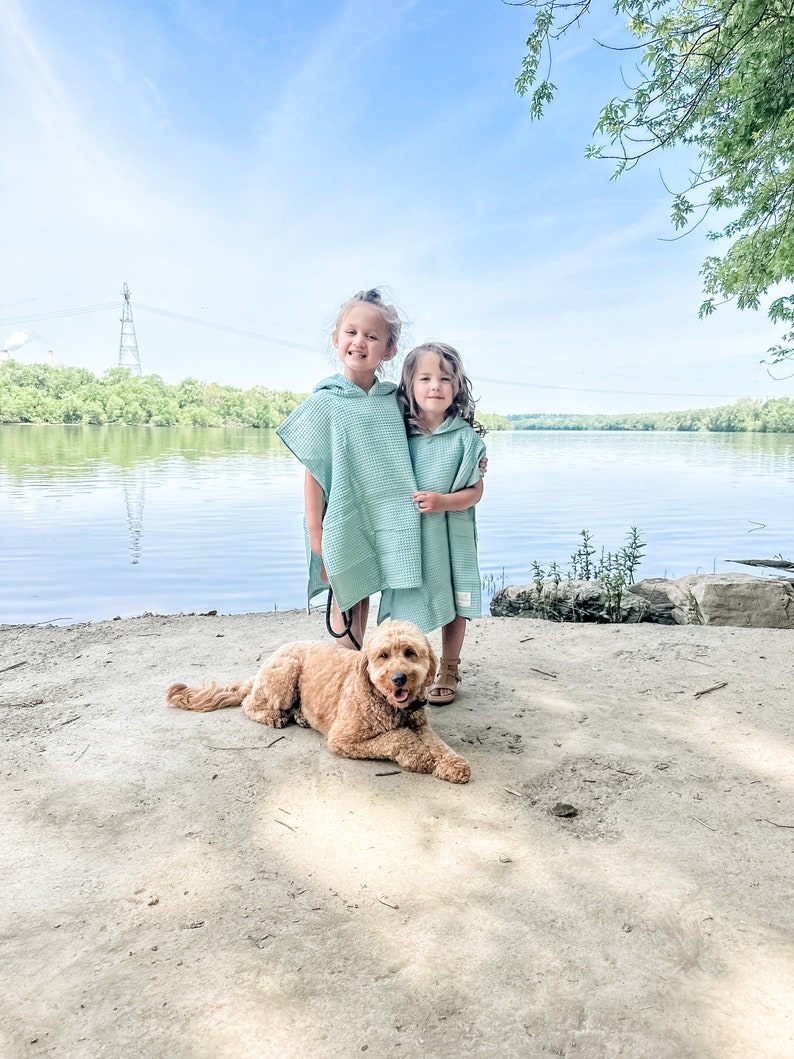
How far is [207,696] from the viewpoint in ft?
12.0

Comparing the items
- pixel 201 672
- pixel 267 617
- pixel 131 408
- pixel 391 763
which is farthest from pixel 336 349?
pixel 131 408

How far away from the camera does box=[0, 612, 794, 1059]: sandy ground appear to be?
1652 millimetres

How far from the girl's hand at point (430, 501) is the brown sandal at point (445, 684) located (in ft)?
3.36

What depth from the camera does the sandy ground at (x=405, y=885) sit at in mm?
1652

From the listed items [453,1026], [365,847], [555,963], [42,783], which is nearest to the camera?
[453,1026]

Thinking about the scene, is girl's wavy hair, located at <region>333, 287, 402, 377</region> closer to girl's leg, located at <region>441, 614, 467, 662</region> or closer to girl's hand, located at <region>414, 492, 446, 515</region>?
girl's hand, located at <region>414, 492, 446, 515</region>

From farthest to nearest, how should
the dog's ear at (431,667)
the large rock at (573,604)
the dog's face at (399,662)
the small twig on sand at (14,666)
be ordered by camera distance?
the large rock at (573,604), the small twig on sand at (14,666), the dog's ear at (431,667), the dog's face at (399,662)

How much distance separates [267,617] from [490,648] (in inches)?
92.7

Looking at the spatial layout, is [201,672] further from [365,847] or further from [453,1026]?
[453,1026]

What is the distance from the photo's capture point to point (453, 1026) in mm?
1636

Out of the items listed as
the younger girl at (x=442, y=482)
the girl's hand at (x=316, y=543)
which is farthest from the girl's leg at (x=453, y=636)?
the girl's hand at (x=316, y=543)

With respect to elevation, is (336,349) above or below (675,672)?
above

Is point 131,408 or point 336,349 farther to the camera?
point 131,408

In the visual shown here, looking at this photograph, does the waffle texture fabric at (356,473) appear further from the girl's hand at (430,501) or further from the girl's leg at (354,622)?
the girl's leg at (354,622)
